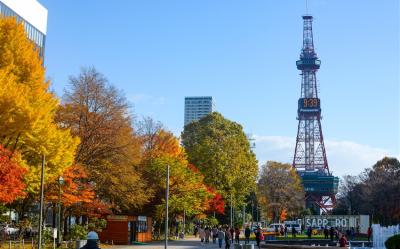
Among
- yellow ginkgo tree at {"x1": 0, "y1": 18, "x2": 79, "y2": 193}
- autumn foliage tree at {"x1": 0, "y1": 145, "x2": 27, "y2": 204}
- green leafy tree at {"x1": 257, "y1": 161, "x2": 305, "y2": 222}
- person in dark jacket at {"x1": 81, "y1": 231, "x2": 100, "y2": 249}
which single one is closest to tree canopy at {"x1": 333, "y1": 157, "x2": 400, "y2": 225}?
green leafy tree at {"x1": 257, "y1": 161, "x2": 305, "y2": 222}

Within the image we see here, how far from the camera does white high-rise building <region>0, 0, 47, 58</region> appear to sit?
72.4 m

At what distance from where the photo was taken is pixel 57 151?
34.8 m

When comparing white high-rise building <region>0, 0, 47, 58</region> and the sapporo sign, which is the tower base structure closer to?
the sapporo sign

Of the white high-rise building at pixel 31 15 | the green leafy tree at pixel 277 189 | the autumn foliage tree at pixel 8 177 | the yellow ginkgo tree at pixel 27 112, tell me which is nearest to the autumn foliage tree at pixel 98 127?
the yellow ginkgo tree at pixel 27 112

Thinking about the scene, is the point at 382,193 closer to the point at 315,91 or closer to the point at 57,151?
the point at 57,151

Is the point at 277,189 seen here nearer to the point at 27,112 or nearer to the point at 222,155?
the point at 222,155

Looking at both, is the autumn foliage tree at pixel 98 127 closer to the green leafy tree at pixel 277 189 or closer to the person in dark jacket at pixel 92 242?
the person in dark jacket at pixel 92 242

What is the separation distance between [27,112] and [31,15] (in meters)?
50.4

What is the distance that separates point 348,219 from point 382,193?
8.13 m

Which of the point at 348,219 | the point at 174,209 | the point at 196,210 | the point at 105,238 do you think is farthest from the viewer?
the point at 348,219

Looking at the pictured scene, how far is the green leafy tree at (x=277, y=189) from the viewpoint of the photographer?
116438 millimetres

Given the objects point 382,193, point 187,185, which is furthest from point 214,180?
point 382,193

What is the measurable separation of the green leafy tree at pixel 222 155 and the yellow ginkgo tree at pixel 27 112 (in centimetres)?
3987

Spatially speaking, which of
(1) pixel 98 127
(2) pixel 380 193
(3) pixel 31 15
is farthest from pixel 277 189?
(1) pixel 98 127
